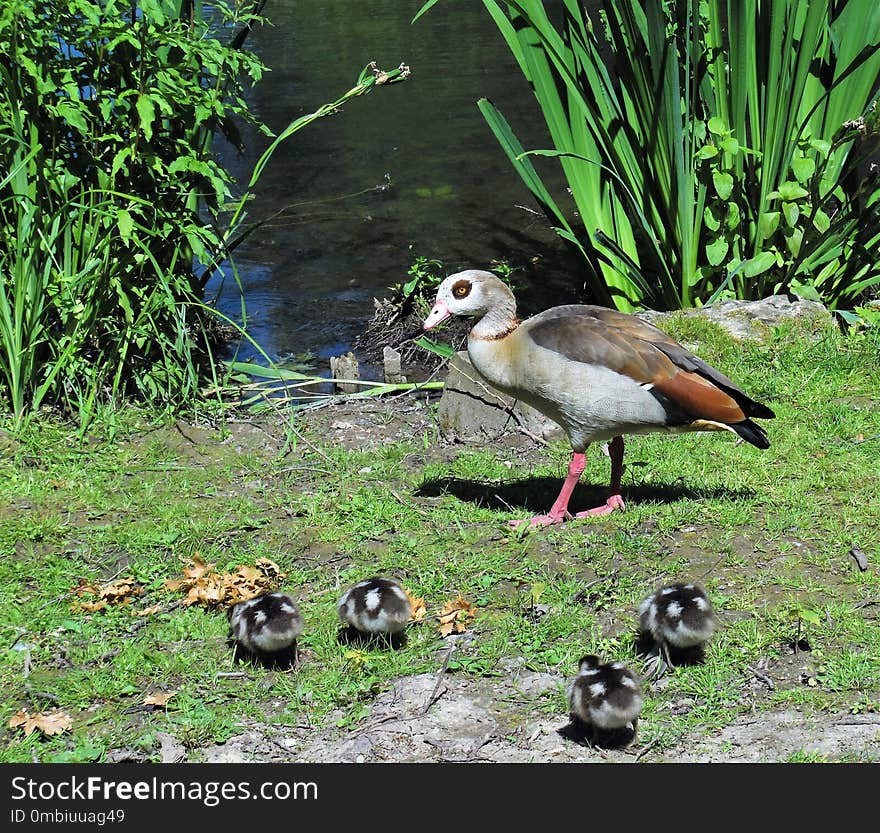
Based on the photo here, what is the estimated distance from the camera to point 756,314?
26.0 ft

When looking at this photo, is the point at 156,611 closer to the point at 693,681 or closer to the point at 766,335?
the point at 693,681

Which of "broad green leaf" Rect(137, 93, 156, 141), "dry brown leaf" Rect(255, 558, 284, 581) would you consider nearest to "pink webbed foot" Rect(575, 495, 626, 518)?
"dry brown leaf" Rect(255, 558, 284, 581)

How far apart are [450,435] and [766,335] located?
A: 88.5 inches

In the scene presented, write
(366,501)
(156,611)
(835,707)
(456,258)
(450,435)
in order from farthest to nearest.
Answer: (456,258) < (450,435) < (366,501) < (156,611) < (835,707)

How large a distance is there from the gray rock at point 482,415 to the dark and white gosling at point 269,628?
262 cm

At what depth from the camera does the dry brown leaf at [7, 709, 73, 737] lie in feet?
14.8

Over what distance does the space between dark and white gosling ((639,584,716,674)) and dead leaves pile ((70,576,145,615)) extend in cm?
238

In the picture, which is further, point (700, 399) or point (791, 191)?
A: point (791, 191)

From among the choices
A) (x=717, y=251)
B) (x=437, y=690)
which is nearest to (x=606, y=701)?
(x=437, y=690)

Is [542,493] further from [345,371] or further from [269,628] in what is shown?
[345,371]

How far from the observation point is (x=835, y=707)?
14.4 ft

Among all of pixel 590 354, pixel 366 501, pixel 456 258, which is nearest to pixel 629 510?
pixel 590 354

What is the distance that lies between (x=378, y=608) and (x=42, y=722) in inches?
53.8

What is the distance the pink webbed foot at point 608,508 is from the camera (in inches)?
236
